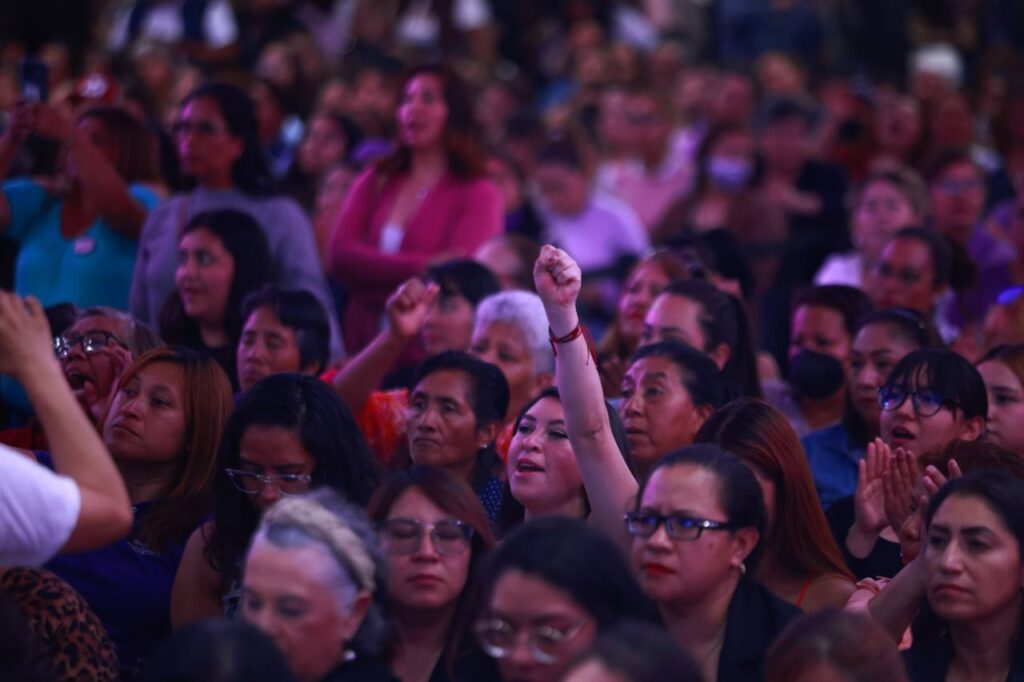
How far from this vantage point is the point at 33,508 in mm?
3273

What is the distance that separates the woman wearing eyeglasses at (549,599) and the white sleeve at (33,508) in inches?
32.8

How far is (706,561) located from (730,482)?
0.20 metres

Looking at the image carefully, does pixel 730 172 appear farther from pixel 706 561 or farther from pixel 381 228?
pixel 706 561

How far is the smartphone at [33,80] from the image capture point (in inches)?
264

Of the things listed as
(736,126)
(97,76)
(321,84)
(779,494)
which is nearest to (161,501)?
(779,494)

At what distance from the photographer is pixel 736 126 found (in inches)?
369

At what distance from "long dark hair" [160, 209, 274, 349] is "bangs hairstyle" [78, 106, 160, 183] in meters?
1.00

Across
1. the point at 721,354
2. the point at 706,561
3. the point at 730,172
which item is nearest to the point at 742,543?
the point at 706,561

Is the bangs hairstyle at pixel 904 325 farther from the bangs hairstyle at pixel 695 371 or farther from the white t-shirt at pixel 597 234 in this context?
the white t-shirt at pixel 597 234

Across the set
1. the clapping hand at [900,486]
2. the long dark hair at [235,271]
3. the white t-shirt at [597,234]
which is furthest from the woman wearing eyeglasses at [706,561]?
the white t-shirt at [597,234]

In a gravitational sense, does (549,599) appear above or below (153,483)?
above

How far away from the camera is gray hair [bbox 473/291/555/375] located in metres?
5.84

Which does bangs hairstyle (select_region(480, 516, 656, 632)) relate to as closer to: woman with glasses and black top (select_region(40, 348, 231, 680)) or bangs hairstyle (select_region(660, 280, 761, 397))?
woman with glasses and black top (select_region(40, 348, 231, 680))

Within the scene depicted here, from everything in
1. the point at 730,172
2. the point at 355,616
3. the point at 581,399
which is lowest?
the point at 355,616
